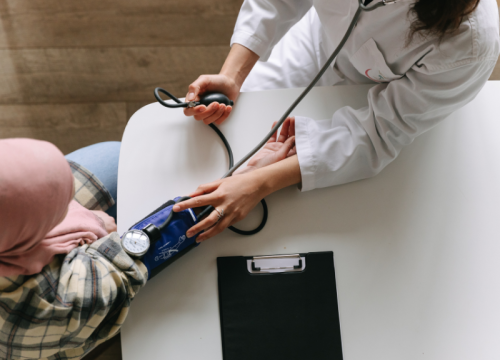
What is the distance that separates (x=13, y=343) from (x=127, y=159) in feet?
1.13

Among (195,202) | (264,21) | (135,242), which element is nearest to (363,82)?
(264,21)

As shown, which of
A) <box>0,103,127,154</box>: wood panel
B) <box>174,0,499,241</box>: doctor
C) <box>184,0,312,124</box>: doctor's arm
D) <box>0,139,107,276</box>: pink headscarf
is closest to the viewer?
<box>0,139,107,276</box>: pink headscarf

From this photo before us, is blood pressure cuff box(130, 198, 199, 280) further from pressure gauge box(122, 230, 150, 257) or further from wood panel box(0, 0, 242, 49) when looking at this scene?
wood panel box(0, 0, 242, 49)

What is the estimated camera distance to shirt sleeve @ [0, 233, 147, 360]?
1.75ft

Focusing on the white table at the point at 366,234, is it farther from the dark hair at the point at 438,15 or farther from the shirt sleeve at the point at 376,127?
the dark hair at the point at 438,15

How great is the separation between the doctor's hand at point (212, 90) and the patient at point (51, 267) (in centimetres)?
27

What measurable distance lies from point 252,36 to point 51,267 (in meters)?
0.61

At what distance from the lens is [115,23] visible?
54.8 inches

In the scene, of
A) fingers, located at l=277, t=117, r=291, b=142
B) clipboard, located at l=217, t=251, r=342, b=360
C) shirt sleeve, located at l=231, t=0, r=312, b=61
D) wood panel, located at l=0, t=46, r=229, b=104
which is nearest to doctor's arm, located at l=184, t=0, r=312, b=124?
shirt sleeve, located at l=231, t=0, r=312, b=61

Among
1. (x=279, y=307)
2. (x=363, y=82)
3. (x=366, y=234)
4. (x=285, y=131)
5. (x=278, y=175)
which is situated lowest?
(x=279, y=307)

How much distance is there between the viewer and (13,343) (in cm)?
55

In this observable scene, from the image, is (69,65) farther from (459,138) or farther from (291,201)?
(459,138)

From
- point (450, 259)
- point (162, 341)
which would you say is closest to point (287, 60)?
point (450, 259)

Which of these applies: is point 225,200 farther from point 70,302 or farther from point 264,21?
point 264,21
